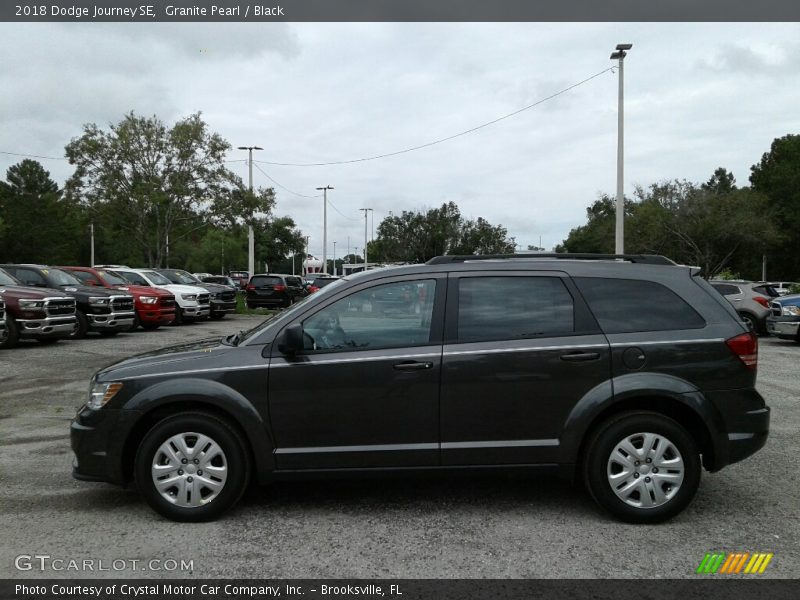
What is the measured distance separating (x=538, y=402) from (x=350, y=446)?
49.1 inches

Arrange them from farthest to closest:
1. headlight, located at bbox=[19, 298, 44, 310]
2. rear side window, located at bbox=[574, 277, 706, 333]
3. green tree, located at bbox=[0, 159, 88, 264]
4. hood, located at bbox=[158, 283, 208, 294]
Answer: green tree, located at bbox=[0, 159, 88, 264] → hood, located at bbox=[158, 283, 208, 294] → headlight, located at bbox=[19, 298, 44, 310] → rear side window, located at bbox=[574, 277, 706, 333]

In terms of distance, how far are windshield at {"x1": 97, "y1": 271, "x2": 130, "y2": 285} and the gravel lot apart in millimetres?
13661

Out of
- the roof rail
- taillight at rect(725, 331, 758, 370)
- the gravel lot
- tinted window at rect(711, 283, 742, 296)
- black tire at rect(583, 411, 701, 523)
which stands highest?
the roof rail

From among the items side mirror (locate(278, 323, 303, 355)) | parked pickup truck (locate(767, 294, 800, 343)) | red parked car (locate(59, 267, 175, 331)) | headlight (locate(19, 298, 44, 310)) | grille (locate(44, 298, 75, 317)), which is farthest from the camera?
red parked car (locate(59, 267, 175, 331))

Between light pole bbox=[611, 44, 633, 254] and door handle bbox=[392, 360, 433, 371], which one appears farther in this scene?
light pole bbox=[611, 44, 633, 254]

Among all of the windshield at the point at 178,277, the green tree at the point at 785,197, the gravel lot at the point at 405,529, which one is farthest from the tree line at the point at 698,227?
the gravel lot at the point at 405,529

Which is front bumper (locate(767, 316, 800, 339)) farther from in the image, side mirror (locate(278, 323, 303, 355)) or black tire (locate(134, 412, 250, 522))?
black tire (locate(134, 412, 250, 522))

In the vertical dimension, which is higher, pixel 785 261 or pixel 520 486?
pixel 785 261

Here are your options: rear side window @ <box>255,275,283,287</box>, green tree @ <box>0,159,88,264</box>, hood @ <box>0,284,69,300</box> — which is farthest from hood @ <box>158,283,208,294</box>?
green tree @ <box>0,159,88,264</box>

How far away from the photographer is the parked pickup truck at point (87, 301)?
16016 millimetres

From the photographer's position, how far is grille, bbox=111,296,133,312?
16.3 metres

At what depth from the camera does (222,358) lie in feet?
14.4

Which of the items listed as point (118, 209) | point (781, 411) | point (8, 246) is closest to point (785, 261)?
point (118, 209)

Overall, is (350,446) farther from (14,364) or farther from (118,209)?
(118,209)
